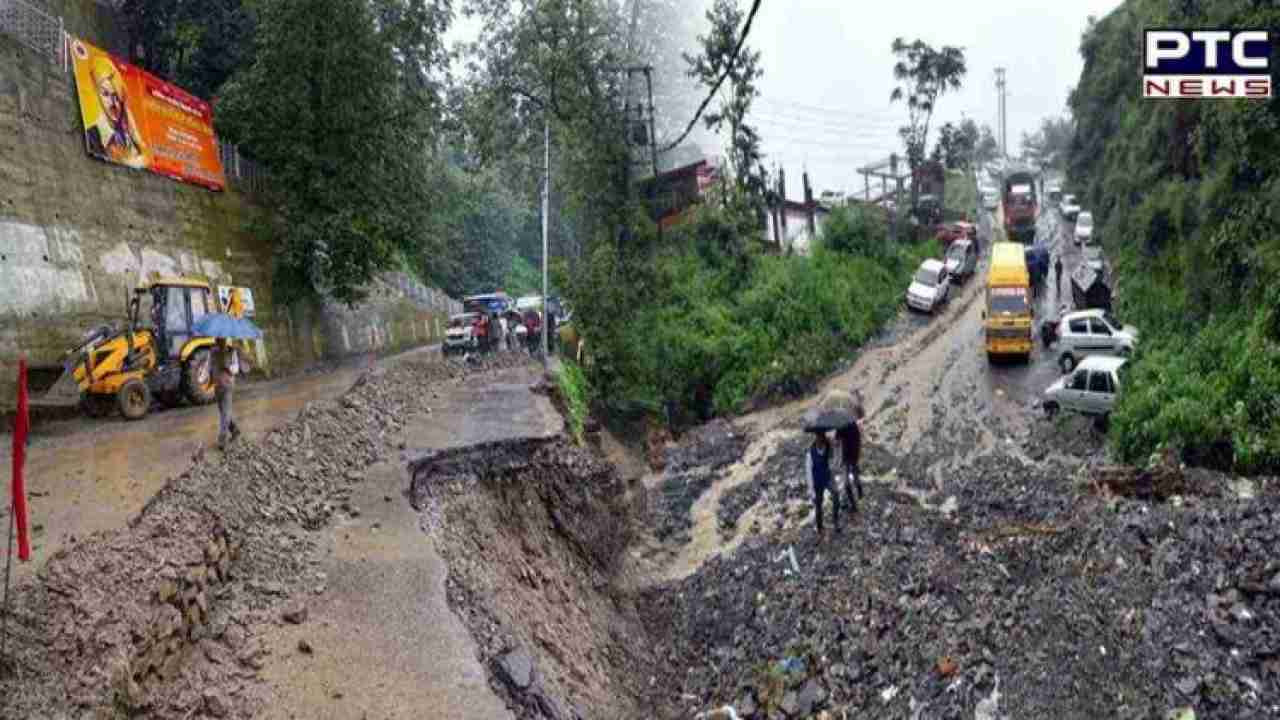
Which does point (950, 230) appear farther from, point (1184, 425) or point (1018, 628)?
point (1018, 628)

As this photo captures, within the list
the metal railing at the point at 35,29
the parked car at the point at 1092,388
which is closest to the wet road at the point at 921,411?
the parked car at the point at 1092,388

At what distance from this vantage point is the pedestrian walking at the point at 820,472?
614 inches

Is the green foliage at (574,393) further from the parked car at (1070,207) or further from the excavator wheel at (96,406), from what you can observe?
the parked car at (1070,207)

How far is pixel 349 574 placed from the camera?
34.6 feet

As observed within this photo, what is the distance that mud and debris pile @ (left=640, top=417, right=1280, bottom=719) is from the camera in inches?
398

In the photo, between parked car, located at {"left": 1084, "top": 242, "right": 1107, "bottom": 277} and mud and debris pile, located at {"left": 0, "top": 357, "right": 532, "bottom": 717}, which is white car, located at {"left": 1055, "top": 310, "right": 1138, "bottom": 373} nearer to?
parked car, located at {"left": 1084, "top": 242, "right": 1107, "bottom": 277}

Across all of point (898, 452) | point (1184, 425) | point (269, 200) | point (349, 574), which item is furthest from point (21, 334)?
point (1184, 425)

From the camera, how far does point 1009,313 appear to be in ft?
86.7

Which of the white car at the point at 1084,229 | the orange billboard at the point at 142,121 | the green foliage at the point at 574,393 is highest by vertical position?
the orange billboard at the point at 142,121

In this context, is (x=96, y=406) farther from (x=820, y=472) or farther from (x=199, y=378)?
(x=820, y=472)

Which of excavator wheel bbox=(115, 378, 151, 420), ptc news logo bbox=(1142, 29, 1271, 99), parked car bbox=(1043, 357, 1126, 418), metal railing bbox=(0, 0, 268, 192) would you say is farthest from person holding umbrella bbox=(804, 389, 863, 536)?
metal railing bbox=(0, 0, 268, 192)

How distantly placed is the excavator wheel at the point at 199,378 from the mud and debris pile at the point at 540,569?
5854 millimetres

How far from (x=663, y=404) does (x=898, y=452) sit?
11012mm

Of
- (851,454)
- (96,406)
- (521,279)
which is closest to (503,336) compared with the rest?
(96,406)
